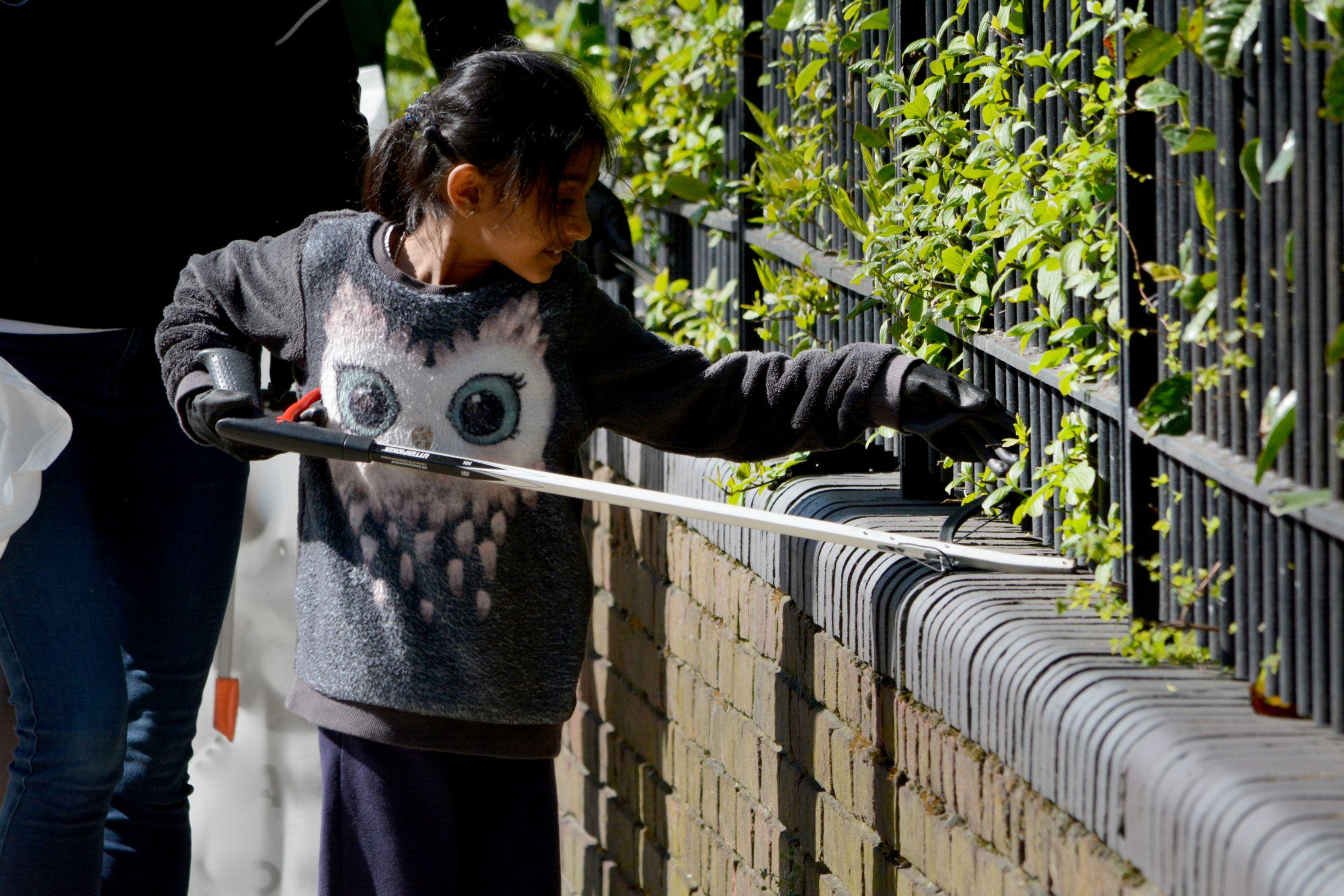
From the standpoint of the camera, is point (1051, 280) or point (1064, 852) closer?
point (1064, 852)

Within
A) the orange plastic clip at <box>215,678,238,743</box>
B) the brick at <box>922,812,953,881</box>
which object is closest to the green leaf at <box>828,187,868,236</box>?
the brick at <box>922,812,953,881</box>

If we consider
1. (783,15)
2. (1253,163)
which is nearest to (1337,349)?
(1253,163)

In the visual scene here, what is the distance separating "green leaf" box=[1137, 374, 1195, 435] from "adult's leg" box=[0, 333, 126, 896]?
1804mm

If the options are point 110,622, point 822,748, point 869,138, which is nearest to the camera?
point 822,748

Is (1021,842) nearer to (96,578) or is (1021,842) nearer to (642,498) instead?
(642,498)

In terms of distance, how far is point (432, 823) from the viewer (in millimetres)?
2561

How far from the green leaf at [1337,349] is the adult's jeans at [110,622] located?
81.1 inches

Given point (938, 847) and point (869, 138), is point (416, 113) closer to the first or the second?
point (869, 138)

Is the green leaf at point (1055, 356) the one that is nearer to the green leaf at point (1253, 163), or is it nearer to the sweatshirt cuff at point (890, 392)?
the sweatshirt cuff at point (890, 392)

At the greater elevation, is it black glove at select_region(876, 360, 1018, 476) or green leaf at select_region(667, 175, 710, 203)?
green leaf at select_region(667, 175, 710, 203)

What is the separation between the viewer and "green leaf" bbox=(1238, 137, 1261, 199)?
1692 millimetres

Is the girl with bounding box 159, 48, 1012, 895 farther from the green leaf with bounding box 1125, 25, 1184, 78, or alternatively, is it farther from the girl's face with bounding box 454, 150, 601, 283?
the green leaf with bounding box 1125, 25, 1184, 78

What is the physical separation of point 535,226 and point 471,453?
0.34 m

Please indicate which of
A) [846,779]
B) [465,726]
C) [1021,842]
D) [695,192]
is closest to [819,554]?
[846,779]
